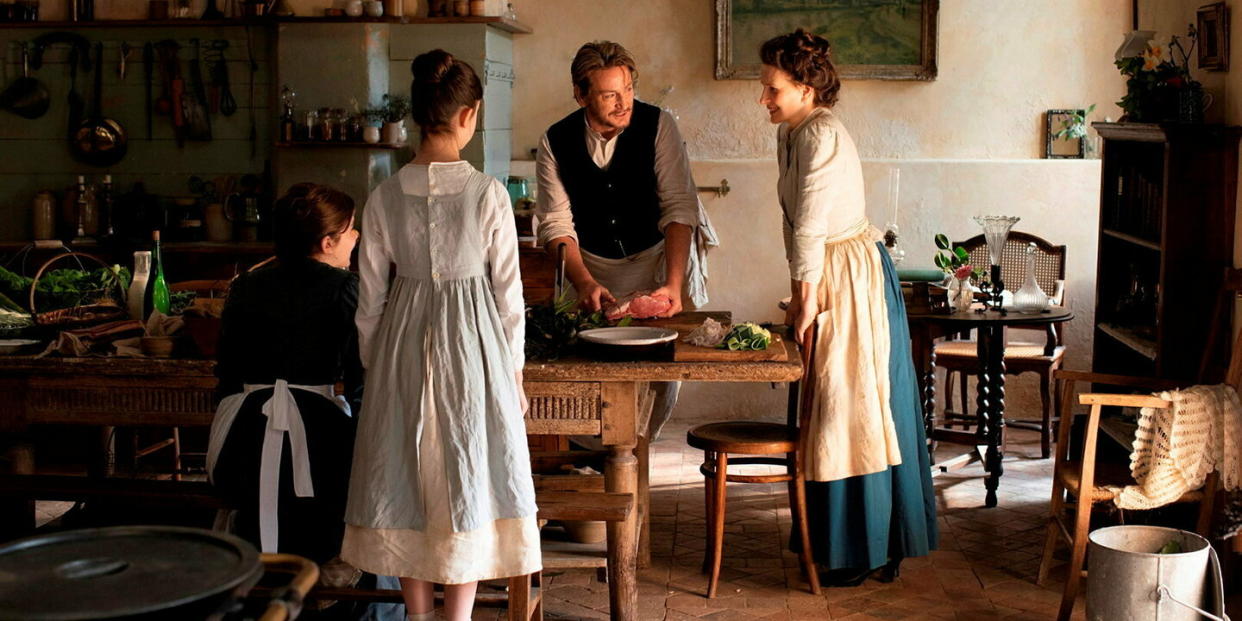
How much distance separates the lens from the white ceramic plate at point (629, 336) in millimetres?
3791

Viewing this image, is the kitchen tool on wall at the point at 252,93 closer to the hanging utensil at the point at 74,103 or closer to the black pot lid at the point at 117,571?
the hanging utensil at the point at 74,103

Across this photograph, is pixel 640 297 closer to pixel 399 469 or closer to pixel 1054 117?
pixel 399 469

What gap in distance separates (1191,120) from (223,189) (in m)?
5.20

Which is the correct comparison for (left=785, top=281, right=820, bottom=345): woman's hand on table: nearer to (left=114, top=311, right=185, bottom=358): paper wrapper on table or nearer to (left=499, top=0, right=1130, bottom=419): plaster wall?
(left=114, top=311, right=185, bottom=358): paper wrapper on table

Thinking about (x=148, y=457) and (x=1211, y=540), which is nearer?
(x=1211, y=540)

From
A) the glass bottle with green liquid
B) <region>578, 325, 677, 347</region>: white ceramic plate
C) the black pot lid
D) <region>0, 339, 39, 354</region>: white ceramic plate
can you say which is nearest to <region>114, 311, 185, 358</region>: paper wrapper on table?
the glass bottle with green liquid

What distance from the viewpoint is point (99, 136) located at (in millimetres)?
7641

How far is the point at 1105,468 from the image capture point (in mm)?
4309

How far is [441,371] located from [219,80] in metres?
5.03

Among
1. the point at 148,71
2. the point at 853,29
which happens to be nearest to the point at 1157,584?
the point at 853,29

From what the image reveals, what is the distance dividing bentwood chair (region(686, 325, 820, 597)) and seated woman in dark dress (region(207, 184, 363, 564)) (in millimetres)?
1335

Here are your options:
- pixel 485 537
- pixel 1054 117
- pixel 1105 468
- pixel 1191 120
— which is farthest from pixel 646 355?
pixel 1054 117

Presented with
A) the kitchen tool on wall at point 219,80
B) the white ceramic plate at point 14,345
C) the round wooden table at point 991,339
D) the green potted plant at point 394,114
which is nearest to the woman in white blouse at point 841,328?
the round wooden table at point 991,339

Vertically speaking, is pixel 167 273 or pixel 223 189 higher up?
pixel 223 189
